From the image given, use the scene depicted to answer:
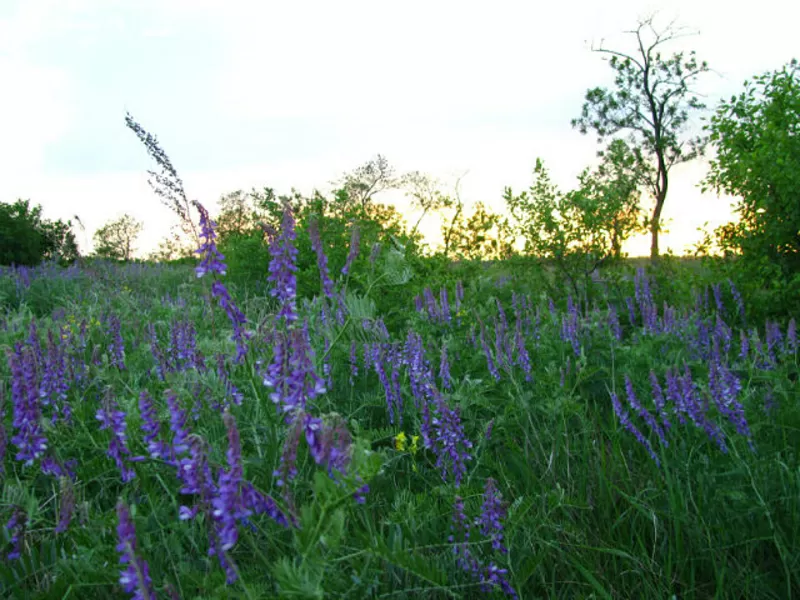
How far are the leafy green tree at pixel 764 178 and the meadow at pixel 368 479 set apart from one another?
2.54 meters

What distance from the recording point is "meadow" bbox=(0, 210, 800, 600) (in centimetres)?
176

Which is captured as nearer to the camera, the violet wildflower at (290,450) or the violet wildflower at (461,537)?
the violet wildflower at (290,450)

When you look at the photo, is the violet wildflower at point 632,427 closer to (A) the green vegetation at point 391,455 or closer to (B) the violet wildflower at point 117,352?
(A) the green vegetation at point 391,455

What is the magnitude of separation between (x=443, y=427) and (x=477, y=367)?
2.01 meters

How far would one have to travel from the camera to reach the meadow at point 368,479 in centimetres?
176

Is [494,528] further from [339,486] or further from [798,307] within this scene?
[798,307]

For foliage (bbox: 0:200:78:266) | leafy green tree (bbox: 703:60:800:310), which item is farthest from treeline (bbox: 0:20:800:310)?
foliage (bbox: 0:200:78:266)

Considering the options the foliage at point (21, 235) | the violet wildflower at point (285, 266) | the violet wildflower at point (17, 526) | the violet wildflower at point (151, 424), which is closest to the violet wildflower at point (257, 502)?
the violet wildflower at point (151, 424)

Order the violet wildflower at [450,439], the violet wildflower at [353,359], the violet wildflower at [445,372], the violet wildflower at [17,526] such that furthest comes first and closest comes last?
1. the violet wildflower at [353,359]
2. the violet wildflower at [445,372]
3. the violet wildflower at [450,439]
4. the violet wildflower at [17,526]

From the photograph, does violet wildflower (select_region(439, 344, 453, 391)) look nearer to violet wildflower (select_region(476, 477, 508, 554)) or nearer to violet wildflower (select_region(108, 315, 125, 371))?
violet wildflower (select_region(476, 477, 508, 554))

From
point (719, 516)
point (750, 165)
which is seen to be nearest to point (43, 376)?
point (719, 516)

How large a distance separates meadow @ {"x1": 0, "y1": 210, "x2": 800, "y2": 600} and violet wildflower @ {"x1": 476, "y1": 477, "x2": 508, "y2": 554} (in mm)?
10

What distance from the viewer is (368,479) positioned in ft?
5.59

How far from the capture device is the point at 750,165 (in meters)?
6.64
